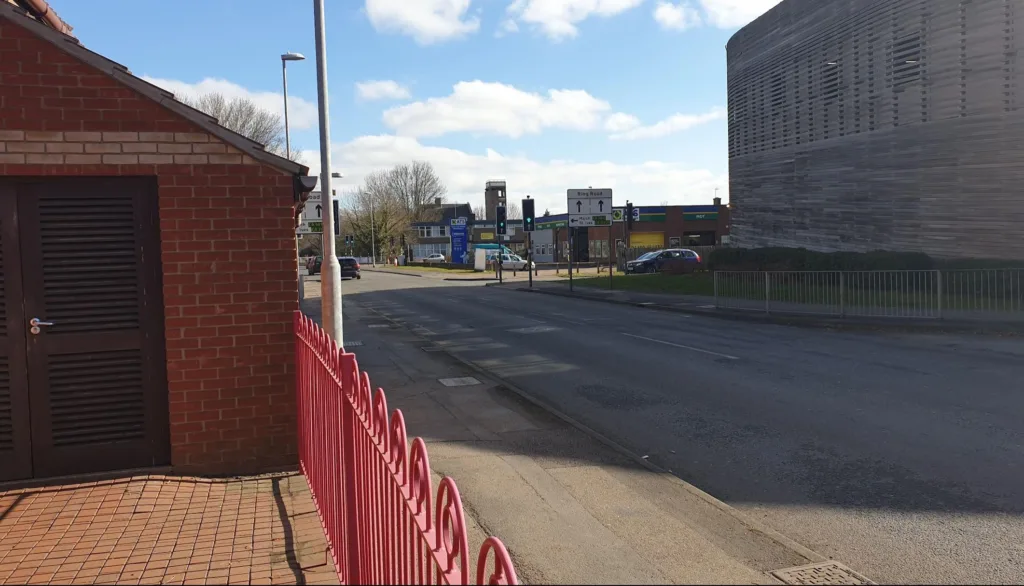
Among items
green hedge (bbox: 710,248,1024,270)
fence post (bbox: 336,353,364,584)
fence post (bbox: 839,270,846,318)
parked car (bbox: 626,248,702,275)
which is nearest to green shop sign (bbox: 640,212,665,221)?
parked car (bbox: 626,248,702,275)

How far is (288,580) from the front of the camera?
4.24 m

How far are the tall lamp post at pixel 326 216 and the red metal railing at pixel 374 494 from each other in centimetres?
250

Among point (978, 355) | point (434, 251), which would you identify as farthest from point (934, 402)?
point (434, 251)

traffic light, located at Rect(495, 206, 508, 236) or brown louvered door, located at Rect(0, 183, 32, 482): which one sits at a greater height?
traffic light, located at Rect(495, 206, 508, 236)

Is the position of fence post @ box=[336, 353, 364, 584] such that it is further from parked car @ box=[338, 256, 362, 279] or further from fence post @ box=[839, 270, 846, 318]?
parked car @ box=[338, 256, 362, 279]

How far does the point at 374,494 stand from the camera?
3.36m

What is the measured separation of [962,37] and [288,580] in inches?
1009

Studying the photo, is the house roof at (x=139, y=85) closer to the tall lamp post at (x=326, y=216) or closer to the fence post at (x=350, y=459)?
the tall lamp post at (x=326, y=216)

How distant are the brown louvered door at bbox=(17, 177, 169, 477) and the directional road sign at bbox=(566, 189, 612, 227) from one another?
26.9 meters

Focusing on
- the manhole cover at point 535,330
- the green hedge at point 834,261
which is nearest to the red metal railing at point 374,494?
the manhole cover at point 535,330

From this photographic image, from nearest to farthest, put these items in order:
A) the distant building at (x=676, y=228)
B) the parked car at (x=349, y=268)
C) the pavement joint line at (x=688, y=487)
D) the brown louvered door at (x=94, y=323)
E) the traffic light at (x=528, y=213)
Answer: the pavement joint line at (x=688, y=487) < the brown louvered door at (x=94, y=323) < the traffic light at (x=528, y=213) < the parked car at (x=349, y=268) < the distant building at (x=676, y=228)

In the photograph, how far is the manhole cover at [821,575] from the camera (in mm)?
4367

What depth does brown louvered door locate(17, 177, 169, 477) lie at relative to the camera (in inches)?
229

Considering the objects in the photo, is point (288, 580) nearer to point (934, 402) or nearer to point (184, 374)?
point (184, 374)
